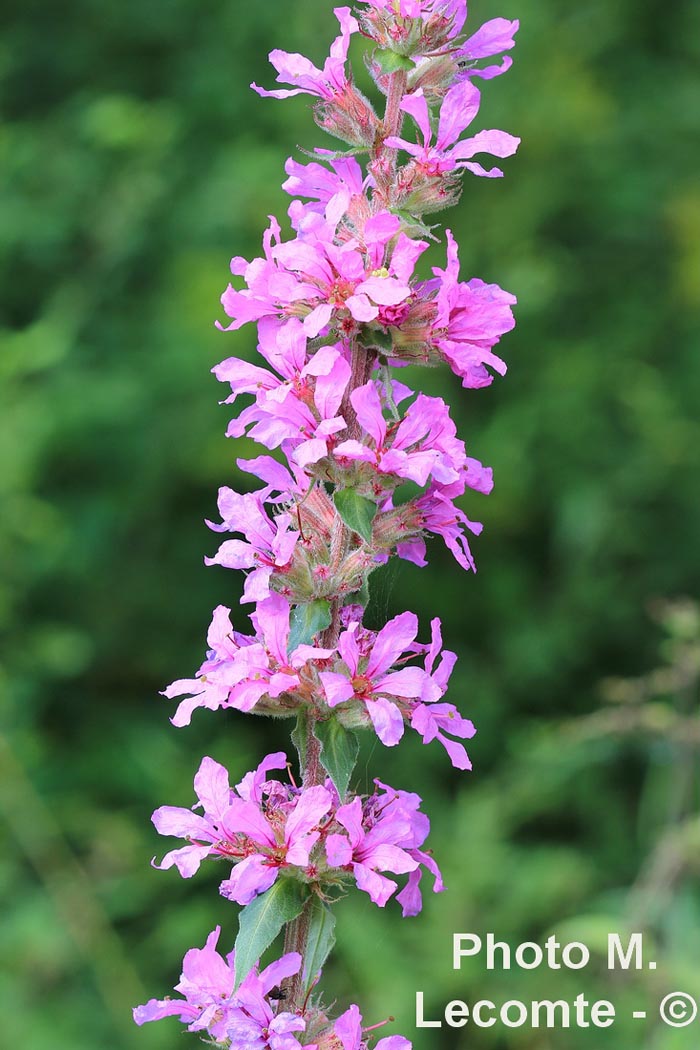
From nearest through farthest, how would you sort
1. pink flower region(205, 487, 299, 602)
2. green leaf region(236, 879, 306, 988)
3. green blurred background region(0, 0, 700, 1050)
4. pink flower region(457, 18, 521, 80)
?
1. green leaf region(236, 879, 306, 988)
2. pink flower region(205, 487, 299, 602)
3. pink flower region(457, 18, 521, 80)
4. green blurred background region(0, 0, 700, 1050)

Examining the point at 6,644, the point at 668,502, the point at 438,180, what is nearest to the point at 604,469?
the point at 668,502

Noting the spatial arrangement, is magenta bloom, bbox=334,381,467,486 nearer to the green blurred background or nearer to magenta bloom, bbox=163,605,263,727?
magenta bloom, bbox=163,605,263,727

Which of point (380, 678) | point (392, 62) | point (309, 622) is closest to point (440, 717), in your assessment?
point (380, 678)

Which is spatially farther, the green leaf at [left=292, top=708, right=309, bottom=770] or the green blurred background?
the green blurred background

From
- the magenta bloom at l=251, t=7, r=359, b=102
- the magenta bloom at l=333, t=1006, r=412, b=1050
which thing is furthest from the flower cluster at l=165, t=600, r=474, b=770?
the magenta bloom at l=251, t=7, r=359, b=102

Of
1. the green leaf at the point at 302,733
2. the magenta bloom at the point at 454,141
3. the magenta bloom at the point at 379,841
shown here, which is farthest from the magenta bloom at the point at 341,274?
the magenta bloom at the point at 379,841

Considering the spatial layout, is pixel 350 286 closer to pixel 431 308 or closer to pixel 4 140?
pixel 431 308
